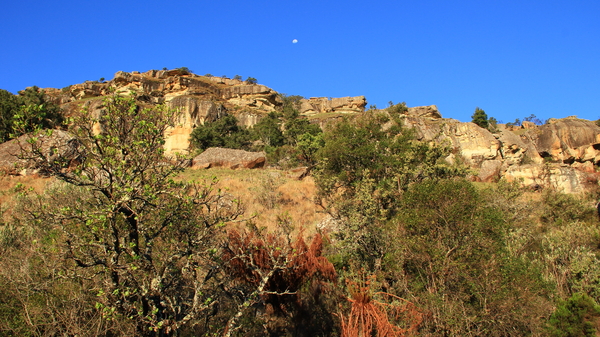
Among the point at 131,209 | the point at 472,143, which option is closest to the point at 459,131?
the point at 472,143

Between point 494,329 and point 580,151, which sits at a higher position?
point 580,151

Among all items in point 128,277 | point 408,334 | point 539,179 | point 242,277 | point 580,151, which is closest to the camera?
point 128,277

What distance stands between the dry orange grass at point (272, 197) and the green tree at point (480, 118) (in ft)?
122

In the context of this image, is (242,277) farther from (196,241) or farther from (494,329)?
(494,329)

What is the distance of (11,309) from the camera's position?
18.9 ft

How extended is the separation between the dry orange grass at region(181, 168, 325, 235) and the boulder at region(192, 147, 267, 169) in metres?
1.80

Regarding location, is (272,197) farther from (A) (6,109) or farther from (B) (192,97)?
(B) (192,97)

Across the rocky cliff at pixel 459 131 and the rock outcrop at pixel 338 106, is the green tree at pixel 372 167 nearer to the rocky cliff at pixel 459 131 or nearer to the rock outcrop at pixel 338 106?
the rocky cliff at pixel 459 131

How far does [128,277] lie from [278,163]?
25873 millimetres

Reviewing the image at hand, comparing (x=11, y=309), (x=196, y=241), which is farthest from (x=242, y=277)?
(x=11, y=309)

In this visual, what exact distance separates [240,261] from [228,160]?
18706 mm

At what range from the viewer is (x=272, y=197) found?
15.8 metres

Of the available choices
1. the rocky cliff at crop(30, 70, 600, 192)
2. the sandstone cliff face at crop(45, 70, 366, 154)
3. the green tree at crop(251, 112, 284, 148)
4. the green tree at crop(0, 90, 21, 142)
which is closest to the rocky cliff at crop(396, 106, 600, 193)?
the rocky cliff at crop(30, 70, 600, 192)

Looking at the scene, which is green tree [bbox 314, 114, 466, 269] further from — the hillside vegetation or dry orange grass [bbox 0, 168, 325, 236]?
dry orange grass [bbox 0, 168, 325, 236]
